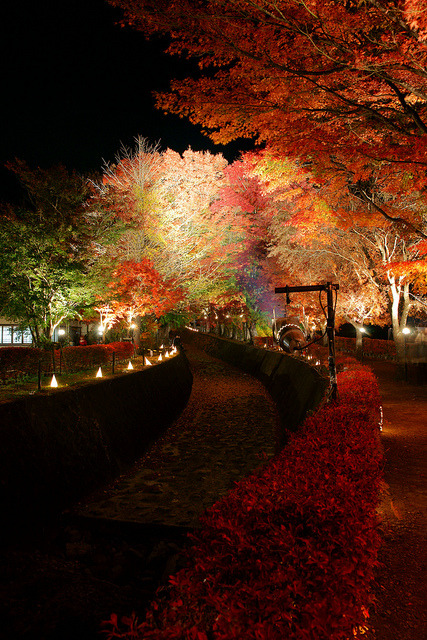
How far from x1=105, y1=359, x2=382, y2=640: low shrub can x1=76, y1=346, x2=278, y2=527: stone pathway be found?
4062 mm

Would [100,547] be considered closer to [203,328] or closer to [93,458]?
[93,458]

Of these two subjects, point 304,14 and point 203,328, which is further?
point 203,328

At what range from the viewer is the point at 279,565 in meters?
2.66

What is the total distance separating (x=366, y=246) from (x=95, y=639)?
2139 centimetres

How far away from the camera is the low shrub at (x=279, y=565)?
2.24 metres

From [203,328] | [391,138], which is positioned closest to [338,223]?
[391,138]

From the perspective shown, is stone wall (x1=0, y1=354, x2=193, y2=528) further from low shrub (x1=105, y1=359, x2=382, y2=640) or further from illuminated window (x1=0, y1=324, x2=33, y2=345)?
illuminated window (x1=0, y1=324, x2=33, y2=345)

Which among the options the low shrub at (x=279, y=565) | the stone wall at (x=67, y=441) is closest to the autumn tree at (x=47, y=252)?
the stone wall at (x=67, y=441)

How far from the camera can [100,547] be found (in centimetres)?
666

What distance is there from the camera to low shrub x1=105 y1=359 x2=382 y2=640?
7.35 feet

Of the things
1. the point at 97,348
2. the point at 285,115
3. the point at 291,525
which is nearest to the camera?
the point at 291,525

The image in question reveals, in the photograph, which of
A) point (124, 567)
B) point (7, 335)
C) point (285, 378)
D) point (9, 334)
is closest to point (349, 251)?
point (285, 378)

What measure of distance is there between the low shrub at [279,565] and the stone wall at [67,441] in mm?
3807

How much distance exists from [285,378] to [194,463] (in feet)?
26.4
